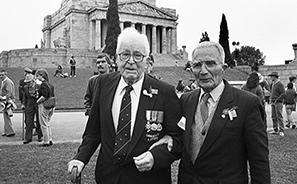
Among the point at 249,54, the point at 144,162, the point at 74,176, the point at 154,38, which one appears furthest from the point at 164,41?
the point at 144,162

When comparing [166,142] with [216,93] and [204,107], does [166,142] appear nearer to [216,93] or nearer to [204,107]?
[204,107]

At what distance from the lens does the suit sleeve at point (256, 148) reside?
9.23ft

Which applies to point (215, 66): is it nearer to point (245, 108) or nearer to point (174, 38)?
point (245, 108)

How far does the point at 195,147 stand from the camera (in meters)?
3.02

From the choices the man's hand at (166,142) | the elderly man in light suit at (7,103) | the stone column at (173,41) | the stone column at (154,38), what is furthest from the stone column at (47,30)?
the man's hand at (166,142)

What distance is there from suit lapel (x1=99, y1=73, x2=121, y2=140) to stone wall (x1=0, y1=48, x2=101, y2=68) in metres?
44.4

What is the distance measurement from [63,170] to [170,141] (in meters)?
4.29

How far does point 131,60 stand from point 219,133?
1007 millimetres

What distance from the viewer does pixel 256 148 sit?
9.25ft

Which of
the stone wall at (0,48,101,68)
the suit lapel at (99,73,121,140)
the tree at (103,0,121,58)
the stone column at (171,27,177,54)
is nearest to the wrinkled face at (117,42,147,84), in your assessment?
the suit lapel at (99,73,121,140)

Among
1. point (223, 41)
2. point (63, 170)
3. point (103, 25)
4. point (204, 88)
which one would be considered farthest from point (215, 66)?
point (103, 25)

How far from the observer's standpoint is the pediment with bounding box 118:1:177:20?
56656mm

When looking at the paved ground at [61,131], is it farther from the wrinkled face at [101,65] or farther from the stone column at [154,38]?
the stone column at [154,38]

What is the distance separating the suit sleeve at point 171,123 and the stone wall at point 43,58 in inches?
1762
